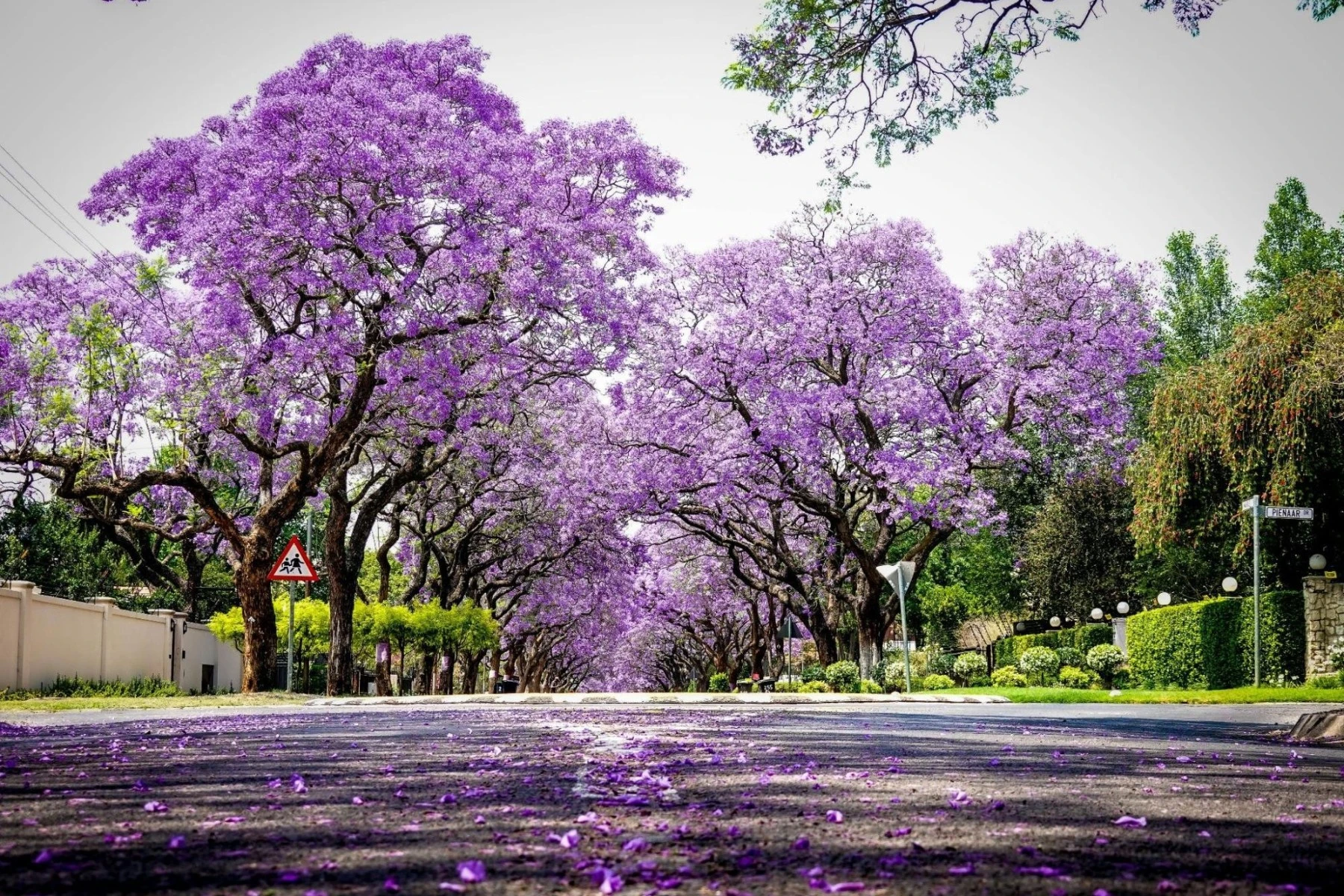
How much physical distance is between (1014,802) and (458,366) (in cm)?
1869

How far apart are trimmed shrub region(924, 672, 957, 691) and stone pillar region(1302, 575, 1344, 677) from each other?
7641 millimetres

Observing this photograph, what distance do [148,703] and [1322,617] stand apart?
69.9ft

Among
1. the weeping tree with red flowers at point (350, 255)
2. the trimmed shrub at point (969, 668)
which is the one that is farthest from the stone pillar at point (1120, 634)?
the weeping tree with red flowers at point (350, 255)

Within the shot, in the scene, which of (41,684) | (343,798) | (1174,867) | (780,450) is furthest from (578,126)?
(1174,867)

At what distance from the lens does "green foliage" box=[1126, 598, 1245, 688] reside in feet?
84.4

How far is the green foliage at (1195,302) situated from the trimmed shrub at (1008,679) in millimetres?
24077

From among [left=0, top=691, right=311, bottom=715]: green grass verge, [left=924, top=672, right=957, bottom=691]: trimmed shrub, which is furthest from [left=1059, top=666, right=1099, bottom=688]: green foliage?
[left=0, top=691, right=311, bottom=715]: green grass verge

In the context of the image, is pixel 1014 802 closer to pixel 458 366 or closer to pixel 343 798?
pixel 343 798

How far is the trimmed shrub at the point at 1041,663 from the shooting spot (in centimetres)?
3016

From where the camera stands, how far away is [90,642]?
2755cm

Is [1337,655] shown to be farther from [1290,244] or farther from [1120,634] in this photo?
[1290,244]

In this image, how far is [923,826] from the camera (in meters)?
4.71

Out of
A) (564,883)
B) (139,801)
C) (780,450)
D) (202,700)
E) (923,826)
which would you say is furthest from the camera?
(780,450)

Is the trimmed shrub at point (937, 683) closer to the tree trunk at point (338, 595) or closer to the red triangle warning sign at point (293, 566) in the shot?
the tree trunk at point (338, 595)
